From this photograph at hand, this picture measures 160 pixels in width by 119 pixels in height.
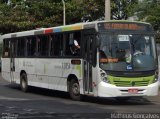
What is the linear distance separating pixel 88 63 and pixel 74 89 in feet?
5.23

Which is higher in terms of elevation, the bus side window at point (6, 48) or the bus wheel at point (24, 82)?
the bus side window at point (6, 48)

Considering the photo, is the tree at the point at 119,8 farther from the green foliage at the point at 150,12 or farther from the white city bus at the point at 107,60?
the white city bus at the point at 107,60

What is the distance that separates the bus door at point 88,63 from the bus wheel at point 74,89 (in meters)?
0.78

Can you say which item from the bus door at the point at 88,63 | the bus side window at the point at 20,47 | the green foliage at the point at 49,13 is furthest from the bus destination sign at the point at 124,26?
the green foliage at the point at 49,13

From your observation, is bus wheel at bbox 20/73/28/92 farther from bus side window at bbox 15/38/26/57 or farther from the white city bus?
the white city bus

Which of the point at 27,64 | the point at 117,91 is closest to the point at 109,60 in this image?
the point at 117,91

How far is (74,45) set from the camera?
19.4m

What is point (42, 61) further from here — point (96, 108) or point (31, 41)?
point (96, 108)

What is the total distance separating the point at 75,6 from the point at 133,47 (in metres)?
30.8

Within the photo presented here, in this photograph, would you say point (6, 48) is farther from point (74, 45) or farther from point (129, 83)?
point (129, 83)

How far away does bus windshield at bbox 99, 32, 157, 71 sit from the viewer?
17.8 meters

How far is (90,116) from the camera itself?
13867mm

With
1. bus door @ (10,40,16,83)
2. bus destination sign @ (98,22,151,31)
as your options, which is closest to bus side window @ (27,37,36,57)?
bus door @ (10,40,16,83)

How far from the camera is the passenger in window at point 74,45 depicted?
19.2m
